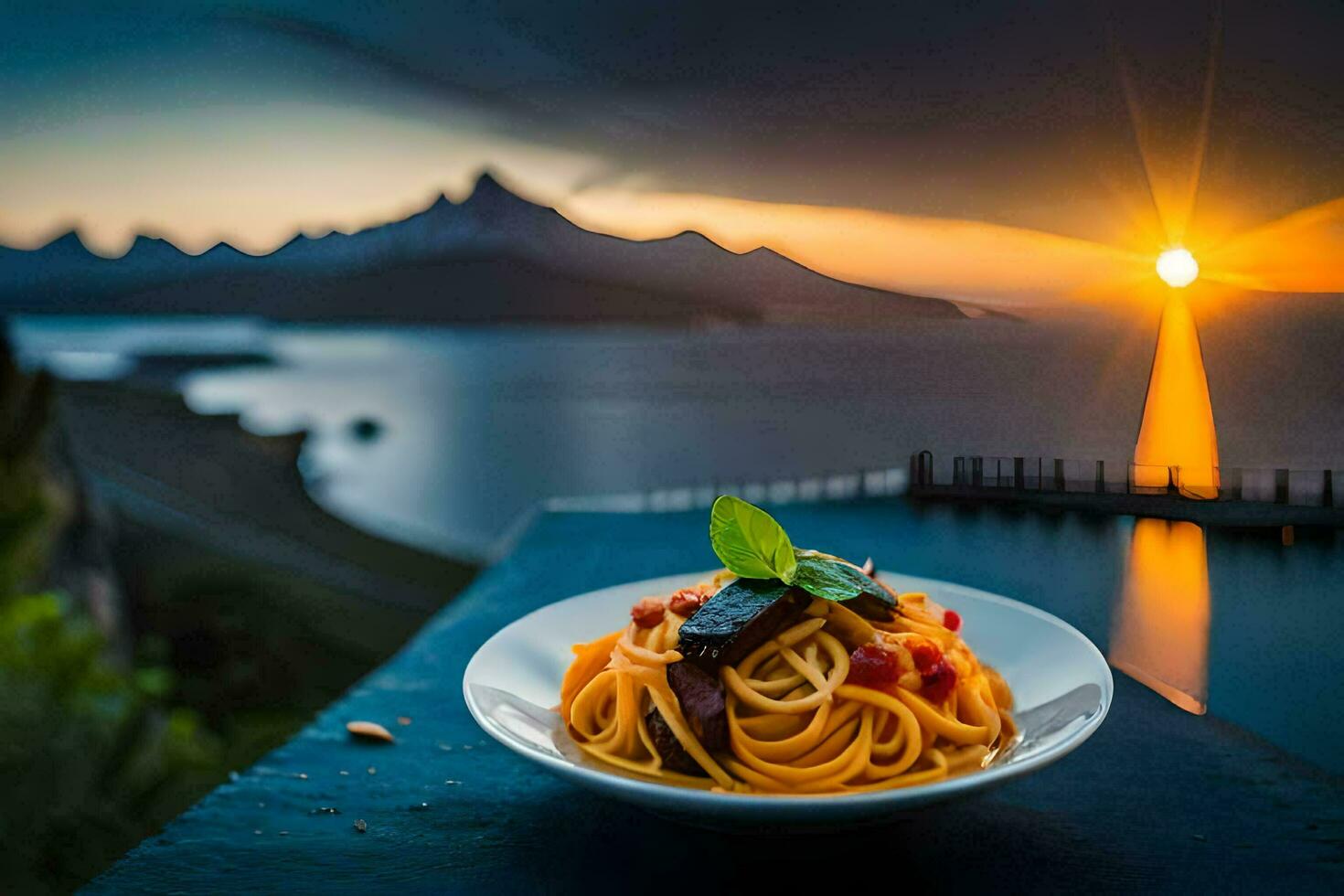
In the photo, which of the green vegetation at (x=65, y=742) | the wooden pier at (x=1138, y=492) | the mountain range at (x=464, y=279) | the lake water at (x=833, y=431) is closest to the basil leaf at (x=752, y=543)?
the lake water at (x=833, y=431)

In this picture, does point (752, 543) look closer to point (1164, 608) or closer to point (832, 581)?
point (832, 581)

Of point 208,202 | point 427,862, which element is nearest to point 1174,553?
point 427,862

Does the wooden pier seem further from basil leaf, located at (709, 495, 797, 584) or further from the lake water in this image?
basil leaf, located at (709, 495, 797, 584)

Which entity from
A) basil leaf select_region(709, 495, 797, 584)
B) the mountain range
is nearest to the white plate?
basil leaf select_region(709, 495, 797, 584)

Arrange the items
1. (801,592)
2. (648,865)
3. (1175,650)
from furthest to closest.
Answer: (1175,650), (801,592), (648,865)

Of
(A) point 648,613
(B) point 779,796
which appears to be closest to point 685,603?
(A) point 648,613

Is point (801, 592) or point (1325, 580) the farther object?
point (1325, 580)

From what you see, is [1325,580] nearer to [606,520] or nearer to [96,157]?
[606,520]
